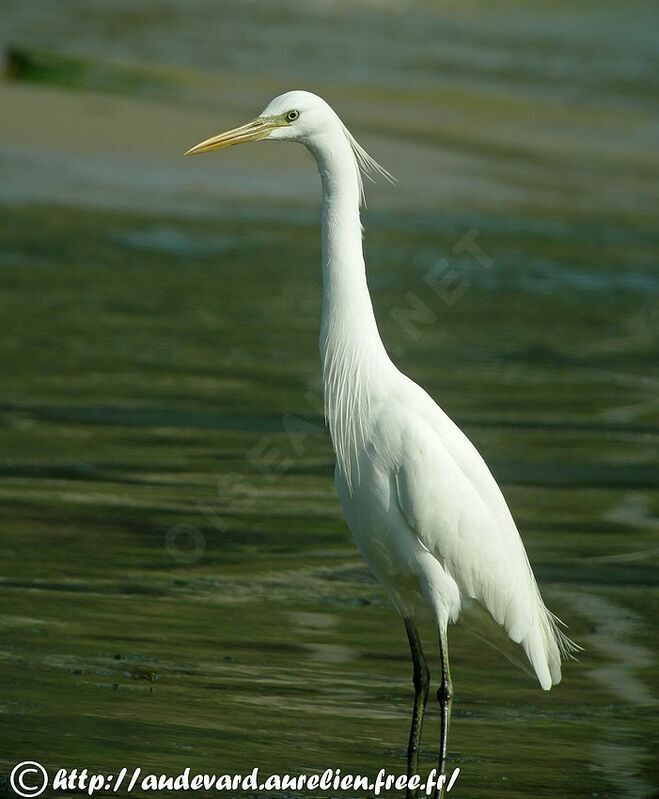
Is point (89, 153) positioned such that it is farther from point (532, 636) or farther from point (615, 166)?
point (532, 636)

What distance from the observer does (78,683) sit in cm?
530

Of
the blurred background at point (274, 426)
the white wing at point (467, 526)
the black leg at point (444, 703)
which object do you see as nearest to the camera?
the black leg at point (444, 703)

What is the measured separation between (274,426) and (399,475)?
158 inches

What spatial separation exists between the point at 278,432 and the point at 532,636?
12.8 feet

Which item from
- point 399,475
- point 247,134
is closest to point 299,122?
point 247,134

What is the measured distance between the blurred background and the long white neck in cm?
91

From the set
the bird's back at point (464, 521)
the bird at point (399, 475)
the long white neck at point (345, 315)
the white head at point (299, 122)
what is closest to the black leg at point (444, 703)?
the bird at point (399, 475)

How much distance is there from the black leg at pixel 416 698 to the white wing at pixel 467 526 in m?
0.23

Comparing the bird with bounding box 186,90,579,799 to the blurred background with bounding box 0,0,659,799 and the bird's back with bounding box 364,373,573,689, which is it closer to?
the bird's back with bounding box 364,373,573,689

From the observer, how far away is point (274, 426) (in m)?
9.07

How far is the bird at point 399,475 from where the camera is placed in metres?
5.09

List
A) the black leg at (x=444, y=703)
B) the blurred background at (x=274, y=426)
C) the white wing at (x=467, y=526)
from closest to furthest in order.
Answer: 1. the black leg at (x=444, y=703)
2. the white wing at (x=467, y=526)
3. the blurred background at (x=274, y=426)

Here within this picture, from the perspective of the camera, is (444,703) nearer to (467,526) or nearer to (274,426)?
(467,526)

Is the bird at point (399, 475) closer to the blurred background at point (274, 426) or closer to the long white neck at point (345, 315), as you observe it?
the long white neck at point (345, 315)
